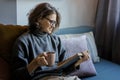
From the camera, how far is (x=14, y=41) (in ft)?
5.42

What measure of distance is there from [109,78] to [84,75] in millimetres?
220

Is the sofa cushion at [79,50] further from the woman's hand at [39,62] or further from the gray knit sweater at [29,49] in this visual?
the woman's hand at [39,62]

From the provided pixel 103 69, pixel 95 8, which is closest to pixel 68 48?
pixel 103 69

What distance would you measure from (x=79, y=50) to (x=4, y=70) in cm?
74

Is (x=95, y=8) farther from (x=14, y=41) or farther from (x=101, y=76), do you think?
(x=14, y=41)

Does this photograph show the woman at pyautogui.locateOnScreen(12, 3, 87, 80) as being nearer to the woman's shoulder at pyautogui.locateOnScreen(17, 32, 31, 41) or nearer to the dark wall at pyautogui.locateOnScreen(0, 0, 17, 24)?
the woman's shoulder at pyautogui.locateOnScreen(17, 32, 31, 41)

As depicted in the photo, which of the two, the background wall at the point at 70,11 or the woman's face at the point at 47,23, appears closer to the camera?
the woman's face at the point at 47,23

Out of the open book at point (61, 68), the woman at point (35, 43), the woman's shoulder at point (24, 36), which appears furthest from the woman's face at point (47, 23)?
the open book at point (61, 68)

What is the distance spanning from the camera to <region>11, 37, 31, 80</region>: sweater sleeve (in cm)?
150

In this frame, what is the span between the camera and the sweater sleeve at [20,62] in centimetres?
150

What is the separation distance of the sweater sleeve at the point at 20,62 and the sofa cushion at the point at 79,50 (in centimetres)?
52

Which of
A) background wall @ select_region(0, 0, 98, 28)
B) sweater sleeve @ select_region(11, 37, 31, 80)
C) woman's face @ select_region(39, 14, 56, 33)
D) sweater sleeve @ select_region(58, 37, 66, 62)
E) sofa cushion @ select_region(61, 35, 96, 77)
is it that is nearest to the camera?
sweater sleeve @ select_region(11, 37, 31, 80)

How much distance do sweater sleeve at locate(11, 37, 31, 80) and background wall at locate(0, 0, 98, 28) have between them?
0.62 metres

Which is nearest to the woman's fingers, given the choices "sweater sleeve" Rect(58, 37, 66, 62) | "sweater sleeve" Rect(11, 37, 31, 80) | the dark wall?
"sweater sleeve" Rect(11, 37, 31, 80)
